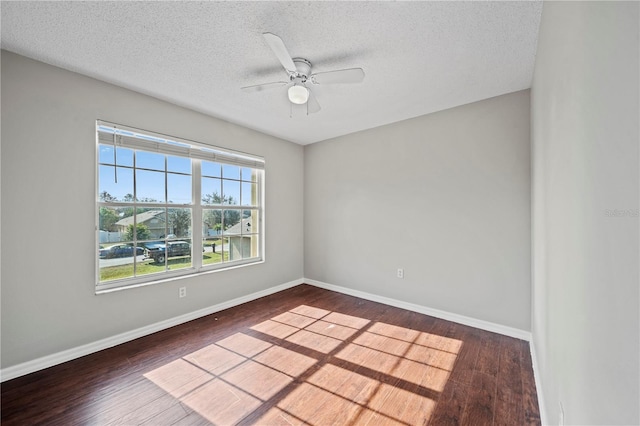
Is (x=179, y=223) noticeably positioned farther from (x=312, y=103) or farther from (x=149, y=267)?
(x=312, y=103)

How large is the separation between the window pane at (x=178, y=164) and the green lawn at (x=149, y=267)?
3.52ft

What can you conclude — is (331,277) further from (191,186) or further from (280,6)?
(280,6)

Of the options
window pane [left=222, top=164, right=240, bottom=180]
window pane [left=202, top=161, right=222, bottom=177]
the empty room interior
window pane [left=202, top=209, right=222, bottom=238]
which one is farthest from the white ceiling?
window pane [left=202, top=209, right=222, bottom=238]

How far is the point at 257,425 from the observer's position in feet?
5.24

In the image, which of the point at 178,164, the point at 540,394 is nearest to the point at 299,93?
the point at 178,164

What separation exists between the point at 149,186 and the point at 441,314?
3.76 metres

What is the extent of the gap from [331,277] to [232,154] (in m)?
2.49

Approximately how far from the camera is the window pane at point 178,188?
304cm

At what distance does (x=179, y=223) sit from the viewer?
10.3 feet

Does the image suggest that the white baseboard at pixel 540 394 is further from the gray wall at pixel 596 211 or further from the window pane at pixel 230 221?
the window pane at pixel 230 221

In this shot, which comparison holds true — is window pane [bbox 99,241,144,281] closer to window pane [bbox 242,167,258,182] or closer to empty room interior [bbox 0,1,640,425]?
empty room interior [bbox 0,1,640,425]

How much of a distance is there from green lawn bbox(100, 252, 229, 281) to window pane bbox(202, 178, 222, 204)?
71 cm

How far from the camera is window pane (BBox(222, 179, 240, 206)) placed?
361 cm

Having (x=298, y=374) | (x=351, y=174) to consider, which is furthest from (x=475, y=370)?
(x=351, y=174)
